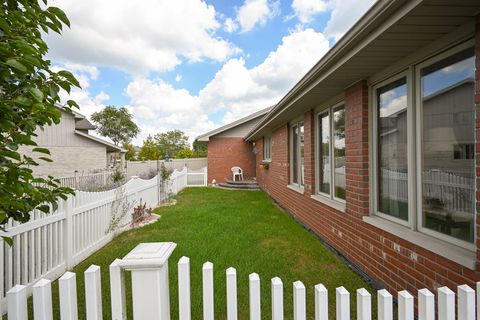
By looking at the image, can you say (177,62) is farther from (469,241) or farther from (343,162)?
(469,241)

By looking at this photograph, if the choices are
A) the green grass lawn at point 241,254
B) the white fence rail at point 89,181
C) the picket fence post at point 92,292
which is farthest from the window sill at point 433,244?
the white fence rail at point 89,181

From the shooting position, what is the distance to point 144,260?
1267 mm

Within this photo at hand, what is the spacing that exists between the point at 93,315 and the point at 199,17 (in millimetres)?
8501

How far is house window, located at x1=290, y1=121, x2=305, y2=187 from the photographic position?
673 centimetres

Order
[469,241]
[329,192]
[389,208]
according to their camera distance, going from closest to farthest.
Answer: [469,241] < [389,208] < [329,192]

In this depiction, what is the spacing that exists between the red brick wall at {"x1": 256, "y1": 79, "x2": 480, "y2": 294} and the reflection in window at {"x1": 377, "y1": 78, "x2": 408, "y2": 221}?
20cm

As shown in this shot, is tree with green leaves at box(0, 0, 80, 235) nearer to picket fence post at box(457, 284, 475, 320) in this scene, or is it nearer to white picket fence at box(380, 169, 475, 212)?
picket fence post at box(457, 284, 475, 320)

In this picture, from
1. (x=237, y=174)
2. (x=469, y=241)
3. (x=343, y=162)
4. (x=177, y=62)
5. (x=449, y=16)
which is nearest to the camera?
(x=449, y=16)

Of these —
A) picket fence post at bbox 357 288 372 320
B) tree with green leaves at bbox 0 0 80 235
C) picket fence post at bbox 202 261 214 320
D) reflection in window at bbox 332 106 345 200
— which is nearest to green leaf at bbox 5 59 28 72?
tree with green leaves at bbox 0 0 80 235

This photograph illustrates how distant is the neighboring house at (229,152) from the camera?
52.3 feet

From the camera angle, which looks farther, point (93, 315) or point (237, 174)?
point (237, 174)

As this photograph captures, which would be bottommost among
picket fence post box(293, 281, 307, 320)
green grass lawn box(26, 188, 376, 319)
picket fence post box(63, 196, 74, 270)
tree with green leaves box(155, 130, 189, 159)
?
green grass lawn box(26, 188, 376, 319)

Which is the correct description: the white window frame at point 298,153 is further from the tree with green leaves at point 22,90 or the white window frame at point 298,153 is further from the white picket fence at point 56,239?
the tree with green leaves at point 22,90

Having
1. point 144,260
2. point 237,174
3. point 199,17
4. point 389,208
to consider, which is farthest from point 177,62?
point 144,260
